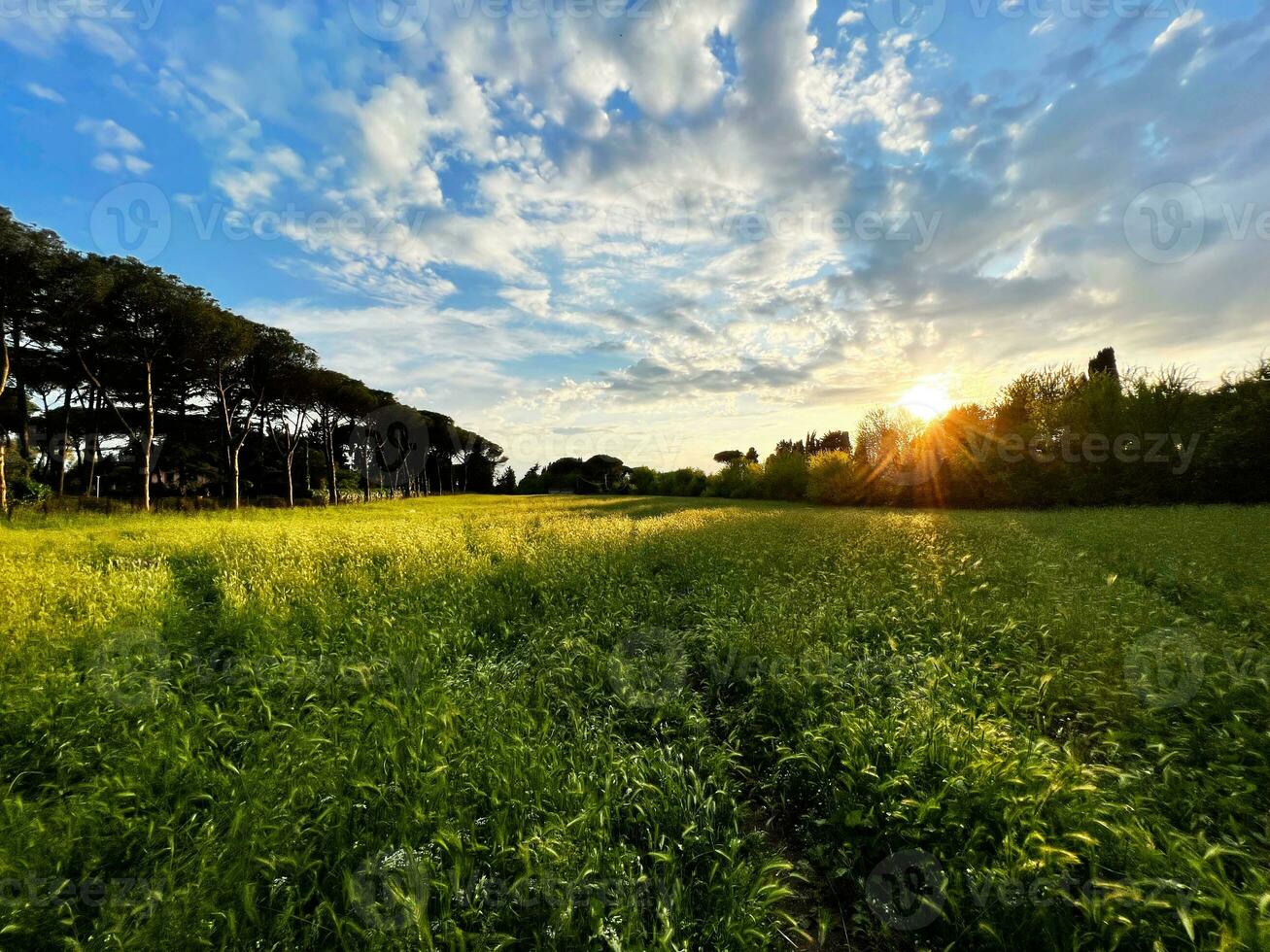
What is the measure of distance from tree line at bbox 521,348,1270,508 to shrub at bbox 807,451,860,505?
10 centimetres

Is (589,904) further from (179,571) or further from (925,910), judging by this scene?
(179,571)

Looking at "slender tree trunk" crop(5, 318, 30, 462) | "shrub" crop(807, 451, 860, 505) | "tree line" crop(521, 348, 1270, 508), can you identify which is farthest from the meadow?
"shrub" crop(807, 451, 860, 505)

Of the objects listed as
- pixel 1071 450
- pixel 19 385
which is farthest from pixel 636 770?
pixel 19 385

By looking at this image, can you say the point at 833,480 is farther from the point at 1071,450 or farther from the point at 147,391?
the point at 147,391

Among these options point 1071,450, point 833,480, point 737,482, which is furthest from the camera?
point 737,482

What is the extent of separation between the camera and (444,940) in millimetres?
2316

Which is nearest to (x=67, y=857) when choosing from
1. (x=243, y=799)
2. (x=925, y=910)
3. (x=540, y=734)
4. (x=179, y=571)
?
(x=243, y=799)

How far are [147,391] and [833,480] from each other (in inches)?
1777

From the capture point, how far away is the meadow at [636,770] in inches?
95.7

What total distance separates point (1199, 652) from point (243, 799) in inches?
332

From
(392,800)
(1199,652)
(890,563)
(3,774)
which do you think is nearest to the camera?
(392,800)

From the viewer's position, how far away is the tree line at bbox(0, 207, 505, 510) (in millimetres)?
22844

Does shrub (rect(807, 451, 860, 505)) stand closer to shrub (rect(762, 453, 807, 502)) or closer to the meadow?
shrub (rect(762, 453, 807, 502))

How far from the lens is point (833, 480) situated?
1534 inches
